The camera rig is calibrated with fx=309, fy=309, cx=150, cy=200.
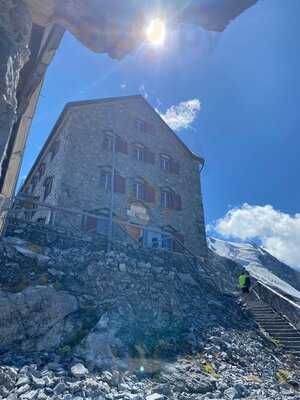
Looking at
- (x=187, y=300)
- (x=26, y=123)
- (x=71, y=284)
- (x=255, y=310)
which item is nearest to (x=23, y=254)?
(x=71, y=284)

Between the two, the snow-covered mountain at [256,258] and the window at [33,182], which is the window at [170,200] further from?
the snow-covered mountain at [256,258]

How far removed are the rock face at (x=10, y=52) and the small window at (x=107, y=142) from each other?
1895 centimetres

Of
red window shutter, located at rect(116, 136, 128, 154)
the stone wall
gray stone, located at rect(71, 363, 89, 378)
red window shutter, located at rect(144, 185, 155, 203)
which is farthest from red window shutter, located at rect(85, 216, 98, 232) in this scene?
gray stone, located at rect(71, 363, 89, 378)

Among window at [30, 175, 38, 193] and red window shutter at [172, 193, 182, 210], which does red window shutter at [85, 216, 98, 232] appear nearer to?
red window shutter at [172, 193, 182, 210]

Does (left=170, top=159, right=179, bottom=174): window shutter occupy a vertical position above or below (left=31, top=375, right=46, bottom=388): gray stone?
above

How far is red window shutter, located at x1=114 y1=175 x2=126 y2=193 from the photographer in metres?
20.0

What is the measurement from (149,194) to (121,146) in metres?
3.93

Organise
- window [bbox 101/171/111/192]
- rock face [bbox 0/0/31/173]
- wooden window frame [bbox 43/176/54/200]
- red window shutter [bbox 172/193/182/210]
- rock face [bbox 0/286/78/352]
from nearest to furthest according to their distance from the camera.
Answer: rock face [bbox 0/0/31/173] → rock face [bbox 0/286/78/352] → wooden window frame [bbox 43/176/54/200] → window [bbox 101/171/111/192] → red window shutter [bbox 172/193/182/210]

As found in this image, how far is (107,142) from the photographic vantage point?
69.6 ft

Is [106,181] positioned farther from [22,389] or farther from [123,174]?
[22,389]

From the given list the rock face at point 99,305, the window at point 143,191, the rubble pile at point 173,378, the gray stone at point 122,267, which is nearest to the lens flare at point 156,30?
the rubble pile at point 173,378

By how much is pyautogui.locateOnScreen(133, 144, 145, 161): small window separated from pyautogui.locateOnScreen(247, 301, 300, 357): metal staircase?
1250cm

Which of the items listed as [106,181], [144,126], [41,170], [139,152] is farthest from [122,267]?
[144,126]

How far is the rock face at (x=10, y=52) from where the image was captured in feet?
6.25
